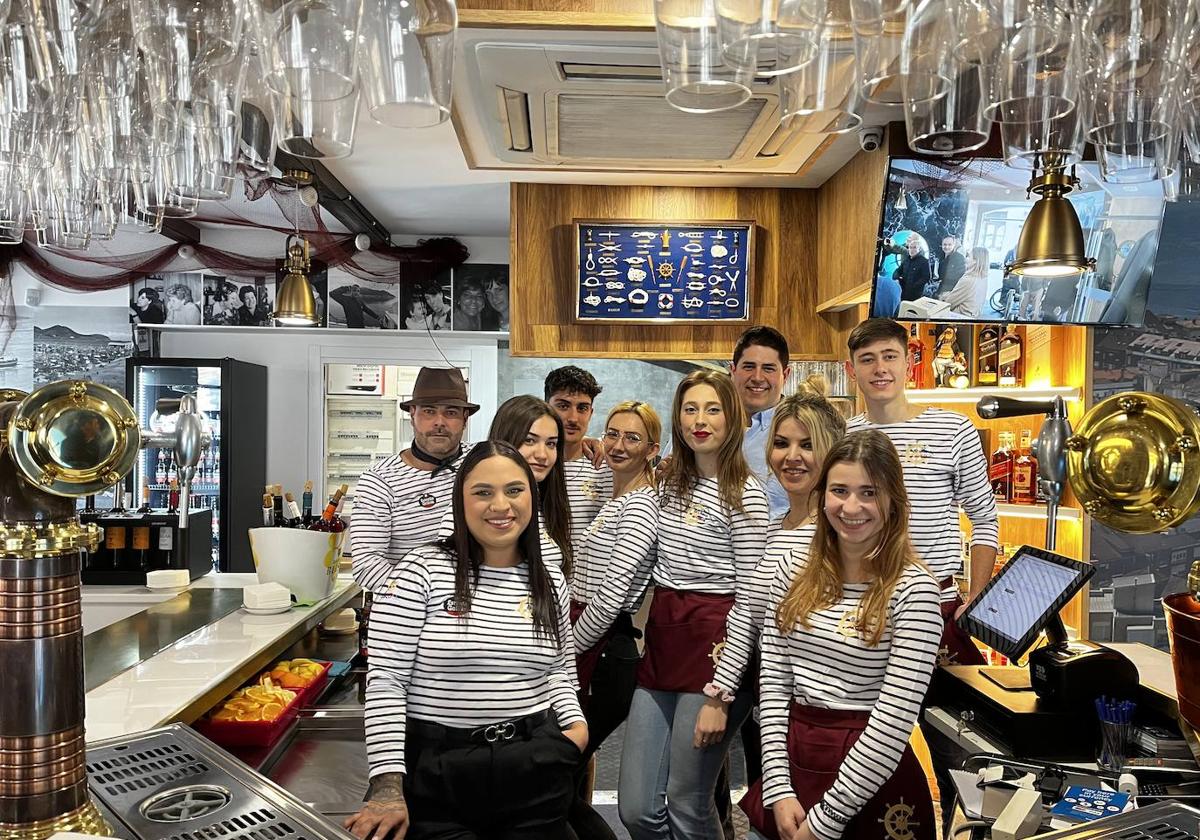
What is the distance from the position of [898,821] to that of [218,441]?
6.15 m

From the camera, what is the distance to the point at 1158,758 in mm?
2051

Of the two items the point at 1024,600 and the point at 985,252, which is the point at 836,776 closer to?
the point at 1024,600

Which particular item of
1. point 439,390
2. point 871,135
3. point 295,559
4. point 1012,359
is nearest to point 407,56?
point 439,390

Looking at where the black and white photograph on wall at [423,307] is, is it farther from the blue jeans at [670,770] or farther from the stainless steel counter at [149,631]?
the blue jeans at [670,770]

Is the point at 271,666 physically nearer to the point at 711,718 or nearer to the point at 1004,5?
the point at 711,718

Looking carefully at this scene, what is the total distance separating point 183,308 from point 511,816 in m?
6.70

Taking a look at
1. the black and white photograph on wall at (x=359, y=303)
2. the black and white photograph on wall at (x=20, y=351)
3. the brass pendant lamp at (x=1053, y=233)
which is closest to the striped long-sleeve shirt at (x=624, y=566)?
the brass pendant lamp at (x=1053, y=233)

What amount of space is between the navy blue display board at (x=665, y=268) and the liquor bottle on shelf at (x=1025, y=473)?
1.63 meters

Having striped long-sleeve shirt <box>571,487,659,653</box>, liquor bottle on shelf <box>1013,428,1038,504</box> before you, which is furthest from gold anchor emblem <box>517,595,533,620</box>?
liquor bottle on shelf <box>1013,428,1038,504</box>

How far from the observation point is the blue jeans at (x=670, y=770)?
280cm

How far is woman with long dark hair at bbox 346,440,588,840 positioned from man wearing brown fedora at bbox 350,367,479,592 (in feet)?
2.24

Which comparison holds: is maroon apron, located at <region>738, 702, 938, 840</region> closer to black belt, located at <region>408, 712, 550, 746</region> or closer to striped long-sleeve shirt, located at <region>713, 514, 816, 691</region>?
striped long-sleeve shirt, located at <region>713, 514, 816, 691</region>

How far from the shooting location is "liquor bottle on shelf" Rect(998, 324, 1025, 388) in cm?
458

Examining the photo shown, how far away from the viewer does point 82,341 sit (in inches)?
305
